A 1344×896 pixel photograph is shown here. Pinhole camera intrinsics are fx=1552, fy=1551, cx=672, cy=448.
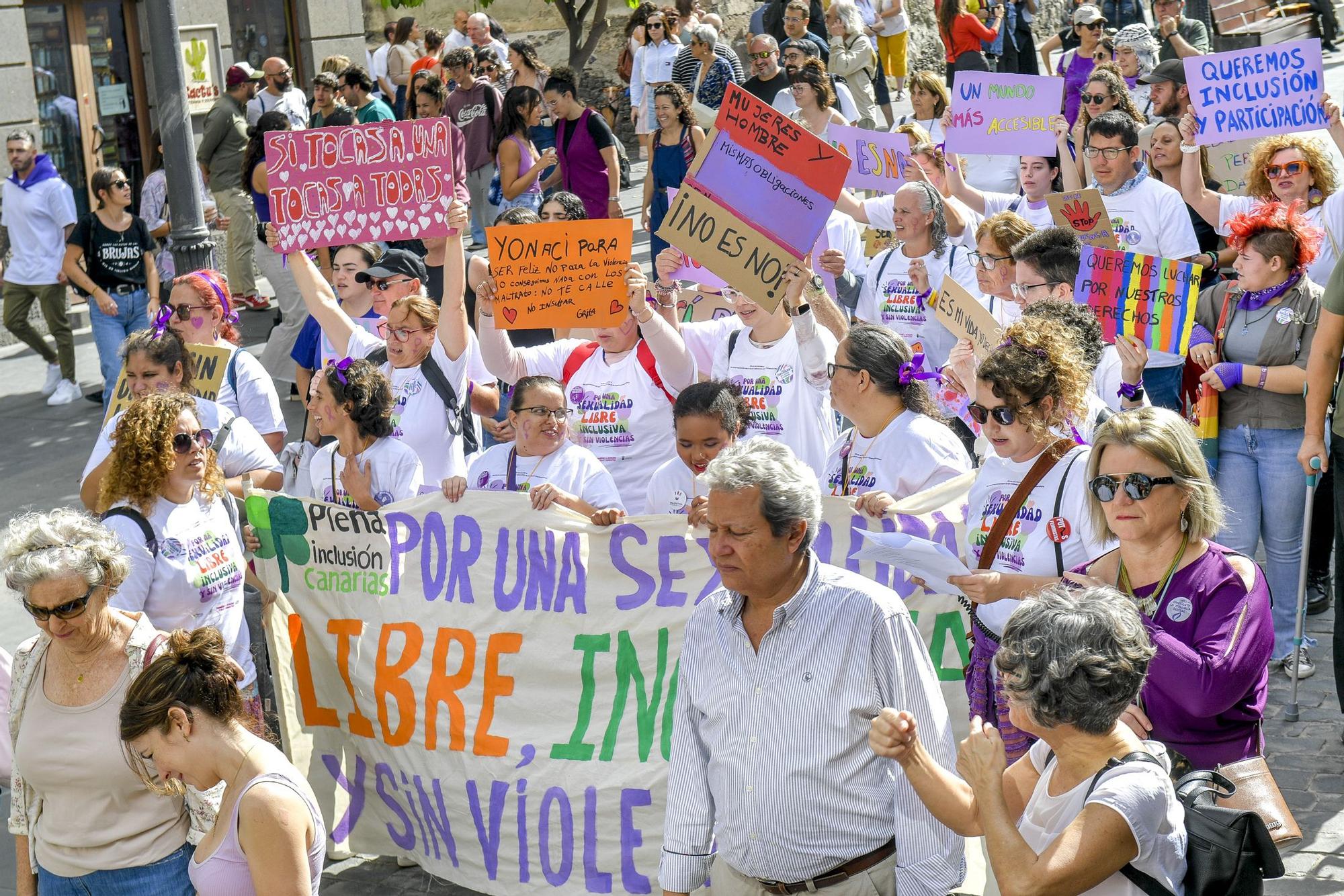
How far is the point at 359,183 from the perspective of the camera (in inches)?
298

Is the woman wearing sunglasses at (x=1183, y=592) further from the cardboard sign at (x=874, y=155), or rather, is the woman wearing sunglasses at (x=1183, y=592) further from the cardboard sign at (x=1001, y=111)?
the cardboard sign at (x=1001, y=111)

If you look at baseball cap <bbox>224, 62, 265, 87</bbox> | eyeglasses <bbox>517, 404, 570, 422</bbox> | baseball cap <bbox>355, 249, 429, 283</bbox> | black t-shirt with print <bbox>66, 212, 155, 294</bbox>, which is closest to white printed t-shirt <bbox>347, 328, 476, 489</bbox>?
eyeglasses <bbox>517, 404, 570, 422</bbox>

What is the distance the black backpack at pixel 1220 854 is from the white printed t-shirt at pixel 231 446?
4.05 meters

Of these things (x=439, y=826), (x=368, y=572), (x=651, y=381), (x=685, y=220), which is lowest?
(x=439, y=826)

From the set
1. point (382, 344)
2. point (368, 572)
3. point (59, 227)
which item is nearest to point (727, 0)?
point (59, 227)

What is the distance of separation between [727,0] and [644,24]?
290 inches

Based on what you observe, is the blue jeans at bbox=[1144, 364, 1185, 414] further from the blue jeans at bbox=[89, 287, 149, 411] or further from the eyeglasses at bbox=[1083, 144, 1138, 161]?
the blue jeans at bbox=[89, 287, 149, 411]

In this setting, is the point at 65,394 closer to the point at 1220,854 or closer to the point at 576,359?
the point at 576,359

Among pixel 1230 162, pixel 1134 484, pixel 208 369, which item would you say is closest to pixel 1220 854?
pixel 1134 484

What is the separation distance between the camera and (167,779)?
4.07m

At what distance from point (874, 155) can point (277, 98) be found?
25.6 ft

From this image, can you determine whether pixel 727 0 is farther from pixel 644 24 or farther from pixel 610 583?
pixel 610 583

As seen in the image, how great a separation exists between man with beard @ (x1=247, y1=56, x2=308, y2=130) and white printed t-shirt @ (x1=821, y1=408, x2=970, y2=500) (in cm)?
1076

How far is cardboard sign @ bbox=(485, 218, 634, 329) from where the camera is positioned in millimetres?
6758
